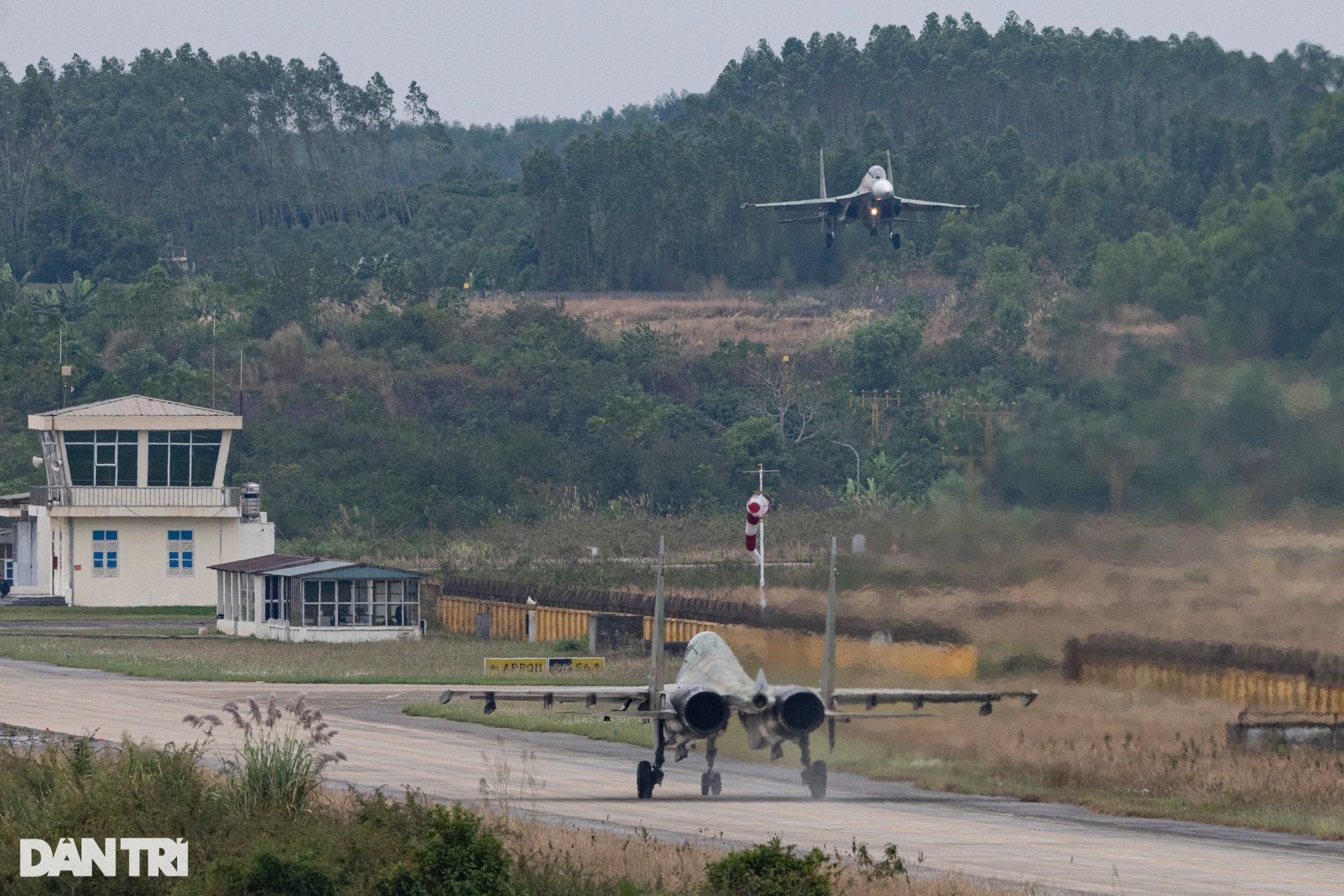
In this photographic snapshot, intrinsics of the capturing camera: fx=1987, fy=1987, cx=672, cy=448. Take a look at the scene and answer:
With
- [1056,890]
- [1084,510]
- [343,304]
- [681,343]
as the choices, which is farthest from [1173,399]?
[343,304]

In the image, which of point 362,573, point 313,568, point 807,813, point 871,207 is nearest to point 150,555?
point 313,568

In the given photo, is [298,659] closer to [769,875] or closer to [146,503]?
[146,503]

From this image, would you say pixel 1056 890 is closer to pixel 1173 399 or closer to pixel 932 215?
pixel 1173 399

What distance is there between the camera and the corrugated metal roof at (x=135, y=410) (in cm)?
8762

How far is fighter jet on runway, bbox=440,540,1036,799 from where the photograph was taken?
99.9ft

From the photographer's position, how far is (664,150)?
163625 mm

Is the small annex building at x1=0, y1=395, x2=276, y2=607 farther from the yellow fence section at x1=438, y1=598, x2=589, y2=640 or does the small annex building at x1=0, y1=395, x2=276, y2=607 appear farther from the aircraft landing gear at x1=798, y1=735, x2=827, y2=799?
the aircraft landing gear at x1=798, y1=735, x2=827, y2=799

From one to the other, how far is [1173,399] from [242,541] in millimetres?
50747

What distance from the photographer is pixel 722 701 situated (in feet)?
100

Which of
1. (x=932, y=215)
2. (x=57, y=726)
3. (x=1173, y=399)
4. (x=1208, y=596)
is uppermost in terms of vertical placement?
(x=932, y=215)

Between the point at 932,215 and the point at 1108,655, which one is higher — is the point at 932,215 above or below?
above

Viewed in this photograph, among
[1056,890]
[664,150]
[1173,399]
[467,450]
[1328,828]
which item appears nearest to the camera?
[1056,890]

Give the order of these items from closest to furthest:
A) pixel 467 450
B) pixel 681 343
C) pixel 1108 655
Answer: pixel 1108 655 < pixel 467 450 < pixel 681 343

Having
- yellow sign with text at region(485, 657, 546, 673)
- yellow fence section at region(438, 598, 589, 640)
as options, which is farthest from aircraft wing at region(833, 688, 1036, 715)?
yellow fence section at region(438, 598, 589, 640)
